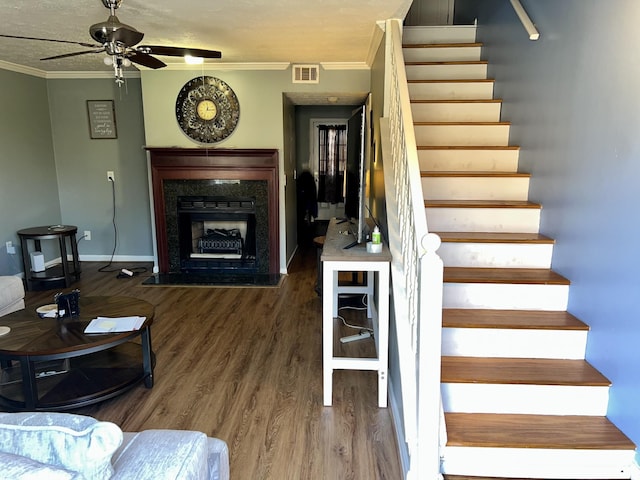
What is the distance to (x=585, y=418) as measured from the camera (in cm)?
187

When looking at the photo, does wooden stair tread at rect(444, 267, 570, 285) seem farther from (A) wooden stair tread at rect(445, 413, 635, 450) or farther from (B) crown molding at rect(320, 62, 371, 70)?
(B) crown molding at rect(320, 62, 371, 70)

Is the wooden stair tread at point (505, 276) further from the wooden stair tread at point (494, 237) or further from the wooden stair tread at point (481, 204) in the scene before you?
the wooden stair tread at point (481, 204)

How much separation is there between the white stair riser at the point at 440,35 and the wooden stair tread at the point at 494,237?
2206mm

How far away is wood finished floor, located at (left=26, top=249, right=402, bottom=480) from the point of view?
203 centimetres

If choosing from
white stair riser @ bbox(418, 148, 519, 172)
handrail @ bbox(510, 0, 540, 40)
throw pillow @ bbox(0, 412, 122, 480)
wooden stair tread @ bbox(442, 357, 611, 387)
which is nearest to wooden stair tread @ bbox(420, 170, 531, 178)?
white stair riser @ bbox(418, 148, 519, 172)

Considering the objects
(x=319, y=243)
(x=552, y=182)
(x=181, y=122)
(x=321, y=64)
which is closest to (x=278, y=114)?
(x=321, y=64)

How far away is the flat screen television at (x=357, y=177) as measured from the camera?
2561 mm

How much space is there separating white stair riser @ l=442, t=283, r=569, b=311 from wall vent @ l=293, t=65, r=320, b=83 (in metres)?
3.25

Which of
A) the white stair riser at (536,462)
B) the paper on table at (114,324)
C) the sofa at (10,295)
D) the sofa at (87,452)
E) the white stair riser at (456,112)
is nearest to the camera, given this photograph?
the sofa at (87,452)

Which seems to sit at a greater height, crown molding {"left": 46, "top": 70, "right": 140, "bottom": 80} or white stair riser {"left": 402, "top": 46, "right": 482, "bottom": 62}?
crown molding {"left": 46, "top": 70, "right": 140, "bottom": 80}

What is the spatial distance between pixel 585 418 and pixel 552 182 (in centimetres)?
124

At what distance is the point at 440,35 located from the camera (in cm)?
396

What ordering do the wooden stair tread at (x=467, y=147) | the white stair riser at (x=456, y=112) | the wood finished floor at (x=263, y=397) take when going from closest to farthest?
the wood finished floor at (x=263, y=397) → the wooden stair tread at (x=467, y=147) → the white stair riser at (x=456, y=112)

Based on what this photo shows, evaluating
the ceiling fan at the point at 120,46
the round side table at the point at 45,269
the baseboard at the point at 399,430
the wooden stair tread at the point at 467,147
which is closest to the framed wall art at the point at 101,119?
the round side table at the point at 45,269
